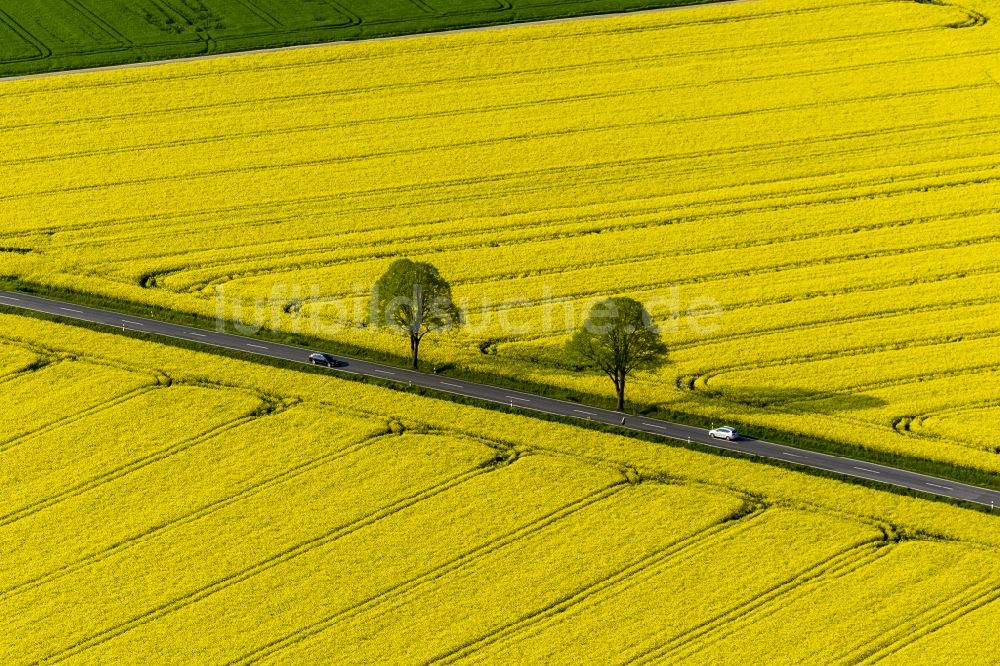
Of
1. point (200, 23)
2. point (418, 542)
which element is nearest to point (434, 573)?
point (418, 542)

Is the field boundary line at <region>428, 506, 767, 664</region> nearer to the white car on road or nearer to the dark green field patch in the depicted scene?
the white car on road

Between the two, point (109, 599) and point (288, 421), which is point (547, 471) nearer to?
point (288, 421)

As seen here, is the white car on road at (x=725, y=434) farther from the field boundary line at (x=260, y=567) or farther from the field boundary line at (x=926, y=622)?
the field boundary line at (x=926, y=622)

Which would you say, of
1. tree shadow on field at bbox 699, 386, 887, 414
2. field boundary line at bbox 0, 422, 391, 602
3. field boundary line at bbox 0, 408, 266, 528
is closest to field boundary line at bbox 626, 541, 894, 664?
tree shadow on field at bbox 699, 386, 887, 414

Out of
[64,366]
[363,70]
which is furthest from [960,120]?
[64,366]

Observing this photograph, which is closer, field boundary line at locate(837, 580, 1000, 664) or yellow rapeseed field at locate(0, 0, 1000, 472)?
field boundary line at locate(837, 580, 1000, 664)

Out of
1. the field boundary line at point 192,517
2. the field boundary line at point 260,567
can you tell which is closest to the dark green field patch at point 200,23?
the field boundary line at point 192,517
